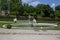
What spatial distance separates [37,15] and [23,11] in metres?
3.72

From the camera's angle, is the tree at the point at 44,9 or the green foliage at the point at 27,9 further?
the tree at the point at 44,9

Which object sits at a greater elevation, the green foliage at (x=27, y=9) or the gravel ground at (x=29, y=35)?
the gravel ground at (x=29, y=35)

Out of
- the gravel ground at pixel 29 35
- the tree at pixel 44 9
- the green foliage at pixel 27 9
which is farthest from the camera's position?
the tree at pixel 44 9

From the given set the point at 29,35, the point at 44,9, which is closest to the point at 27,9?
the point at 44,9

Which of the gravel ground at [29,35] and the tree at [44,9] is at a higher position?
the gravel ground at [29,35]

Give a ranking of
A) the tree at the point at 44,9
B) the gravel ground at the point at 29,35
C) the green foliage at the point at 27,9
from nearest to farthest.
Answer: the gravel ground at the point at 29,35, the green foliage at the point at 27,9, the tree at the point at 44,9

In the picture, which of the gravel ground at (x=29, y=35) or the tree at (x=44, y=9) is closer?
the gravel ground at (x=29, y=35)

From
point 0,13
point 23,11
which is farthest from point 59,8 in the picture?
point 0,13

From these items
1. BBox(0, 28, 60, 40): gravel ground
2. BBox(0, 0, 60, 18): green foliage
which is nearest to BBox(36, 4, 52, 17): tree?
BBox(0, 0, 60, 18): green foliage

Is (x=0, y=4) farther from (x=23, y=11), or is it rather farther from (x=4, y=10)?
(x=23, y=11)

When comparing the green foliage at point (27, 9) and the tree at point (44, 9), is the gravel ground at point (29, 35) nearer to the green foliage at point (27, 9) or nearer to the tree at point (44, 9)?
the green foliage at point (27, 9)

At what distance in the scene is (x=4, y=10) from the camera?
1918 inches

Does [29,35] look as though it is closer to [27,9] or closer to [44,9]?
[27,9]

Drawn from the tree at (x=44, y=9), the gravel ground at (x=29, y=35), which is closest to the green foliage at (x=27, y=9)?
→ the tree at (x=44, y=9)
